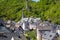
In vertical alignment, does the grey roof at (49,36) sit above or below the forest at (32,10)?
above

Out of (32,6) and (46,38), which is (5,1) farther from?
(46,38)

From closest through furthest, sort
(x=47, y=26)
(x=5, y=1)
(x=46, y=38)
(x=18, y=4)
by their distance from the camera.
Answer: (x=46, y=38) → (x=47, y=26) → (x=18, y=4) → (x=5, y=1)

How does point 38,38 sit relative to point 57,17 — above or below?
above

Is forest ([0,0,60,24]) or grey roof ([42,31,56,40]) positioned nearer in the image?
grey roof ([42,31,56,40])

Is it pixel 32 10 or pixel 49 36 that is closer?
pixel 49 36

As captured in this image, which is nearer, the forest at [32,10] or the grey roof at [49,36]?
the grey roof at [49,36]

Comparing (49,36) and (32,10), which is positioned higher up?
(49,36)

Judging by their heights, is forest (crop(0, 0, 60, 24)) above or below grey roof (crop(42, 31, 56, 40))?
below

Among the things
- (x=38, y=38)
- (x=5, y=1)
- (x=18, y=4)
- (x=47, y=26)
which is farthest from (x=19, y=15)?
(x=38, y=38)
